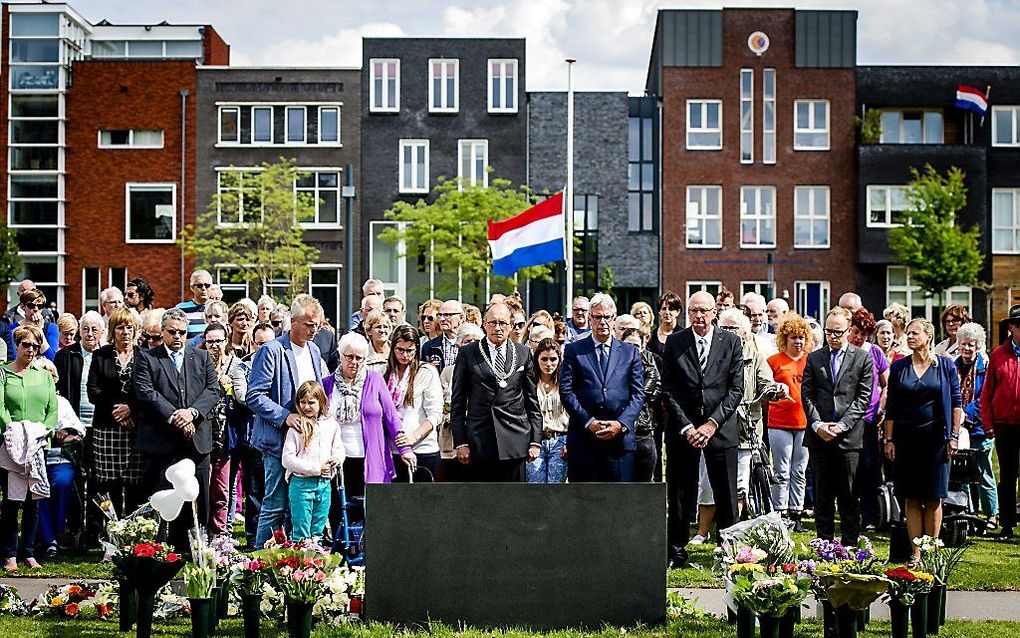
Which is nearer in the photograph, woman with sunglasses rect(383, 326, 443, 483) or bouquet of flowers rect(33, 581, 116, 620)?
bouquet of flowers rect(33, 581, 116, 620)

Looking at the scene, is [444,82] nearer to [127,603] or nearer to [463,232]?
[463,232]

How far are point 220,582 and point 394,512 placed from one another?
45.5 inches

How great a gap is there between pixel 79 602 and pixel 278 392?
2.26 meters

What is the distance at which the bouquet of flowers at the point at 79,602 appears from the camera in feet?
27.7

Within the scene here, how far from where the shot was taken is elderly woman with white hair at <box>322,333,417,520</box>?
32.7ft

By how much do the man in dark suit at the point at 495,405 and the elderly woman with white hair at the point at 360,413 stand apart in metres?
0.61

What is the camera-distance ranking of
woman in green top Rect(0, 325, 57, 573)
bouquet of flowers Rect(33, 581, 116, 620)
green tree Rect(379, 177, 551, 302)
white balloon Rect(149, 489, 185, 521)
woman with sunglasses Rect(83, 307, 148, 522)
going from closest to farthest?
white balloon Rect(149, 489, 185, 521)
bouquet of flowers Rect(33, 581, 116, 620)
woman in green top Rect(0, 325, 57, 573)
woman with sunglasses Rect(83, 307, 148, 522)
green tree Rect(379, 177, 551, 302)

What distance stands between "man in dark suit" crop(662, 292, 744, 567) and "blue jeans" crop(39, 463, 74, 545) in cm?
→ 536

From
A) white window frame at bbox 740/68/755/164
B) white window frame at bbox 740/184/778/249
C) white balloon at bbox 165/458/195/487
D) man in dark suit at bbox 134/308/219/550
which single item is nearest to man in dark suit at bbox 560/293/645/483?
man in dark suit at bbox 134/308/219/550

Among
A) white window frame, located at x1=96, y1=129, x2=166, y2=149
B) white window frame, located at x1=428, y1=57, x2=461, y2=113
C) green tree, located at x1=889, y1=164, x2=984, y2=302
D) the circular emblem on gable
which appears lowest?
green tree, located at x1=889, y1=164, x2=984, y2=302

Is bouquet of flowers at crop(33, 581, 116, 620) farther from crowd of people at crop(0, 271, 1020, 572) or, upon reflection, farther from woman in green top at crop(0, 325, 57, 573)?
woman in green top at crop(0, 325, 57, 573)

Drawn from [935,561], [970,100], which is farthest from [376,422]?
[970,100]

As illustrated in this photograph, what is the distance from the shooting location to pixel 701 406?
1071 centimetres

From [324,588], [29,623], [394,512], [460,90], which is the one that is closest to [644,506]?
[394,512]
